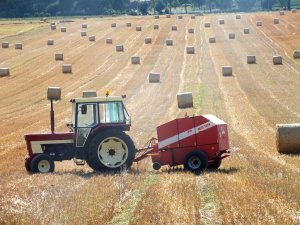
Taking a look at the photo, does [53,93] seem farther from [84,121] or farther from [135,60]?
[84,121]

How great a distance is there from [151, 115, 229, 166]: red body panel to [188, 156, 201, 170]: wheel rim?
8.4 inches

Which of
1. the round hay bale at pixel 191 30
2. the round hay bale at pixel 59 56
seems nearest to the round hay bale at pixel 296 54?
the round hay bale at pixel 59 56

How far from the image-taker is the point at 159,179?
14742 millimetres

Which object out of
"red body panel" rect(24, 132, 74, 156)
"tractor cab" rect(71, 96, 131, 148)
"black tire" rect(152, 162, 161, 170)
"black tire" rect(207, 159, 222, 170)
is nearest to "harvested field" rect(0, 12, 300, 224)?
"black tire" rect(207, 159, 222, 170)

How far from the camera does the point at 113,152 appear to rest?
1617cm

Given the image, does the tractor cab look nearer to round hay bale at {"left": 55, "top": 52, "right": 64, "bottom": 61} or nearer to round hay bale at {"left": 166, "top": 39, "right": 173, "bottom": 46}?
round hay bale at {"left": 55, "top": 52, "right": 64, "bottom": 61}

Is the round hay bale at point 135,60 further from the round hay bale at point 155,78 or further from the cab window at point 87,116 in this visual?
the cab window at point 87,116

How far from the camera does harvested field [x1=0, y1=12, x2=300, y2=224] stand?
37.8ft

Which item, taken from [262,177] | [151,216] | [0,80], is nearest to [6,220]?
[151,216]

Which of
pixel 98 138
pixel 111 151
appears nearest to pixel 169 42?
pixel 111 151

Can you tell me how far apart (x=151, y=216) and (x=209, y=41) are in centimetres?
5136

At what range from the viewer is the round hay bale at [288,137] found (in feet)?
61.8

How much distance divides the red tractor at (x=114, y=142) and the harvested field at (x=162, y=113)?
0.42m

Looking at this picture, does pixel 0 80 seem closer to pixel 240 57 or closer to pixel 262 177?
pixel 240 57
